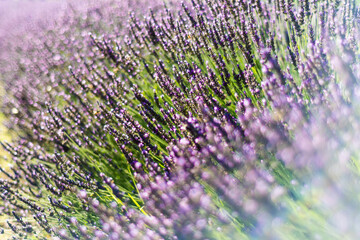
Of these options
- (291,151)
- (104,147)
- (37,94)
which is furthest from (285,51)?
(37,94)

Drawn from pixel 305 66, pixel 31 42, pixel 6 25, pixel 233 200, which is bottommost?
pixel 233 200

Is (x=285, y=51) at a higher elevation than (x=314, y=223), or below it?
higher

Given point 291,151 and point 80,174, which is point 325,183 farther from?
point 80,174

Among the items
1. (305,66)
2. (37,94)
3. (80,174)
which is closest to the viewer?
(305,66)

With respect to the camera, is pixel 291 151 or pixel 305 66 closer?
pixel 291 151

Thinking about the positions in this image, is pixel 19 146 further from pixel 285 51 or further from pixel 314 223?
pixel 314 223

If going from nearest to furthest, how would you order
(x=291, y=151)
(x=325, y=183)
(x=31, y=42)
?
(x=325, y=183) → (x=291, y=151) → (x=31, y=42)
